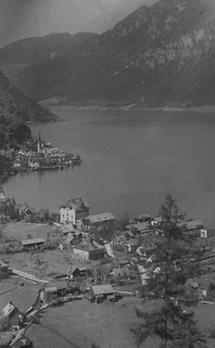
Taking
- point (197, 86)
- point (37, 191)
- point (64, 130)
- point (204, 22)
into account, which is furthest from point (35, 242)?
point (204, 22)

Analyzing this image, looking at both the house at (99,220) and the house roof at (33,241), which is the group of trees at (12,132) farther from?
the house roof at (33,241)

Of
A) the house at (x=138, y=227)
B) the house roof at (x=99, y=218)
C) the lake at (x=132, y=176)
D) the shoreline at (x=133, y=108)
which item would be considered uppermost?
the shoreline at (x=133, y=108)

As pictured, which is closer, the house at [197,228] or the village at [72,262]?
the village at [72,262]

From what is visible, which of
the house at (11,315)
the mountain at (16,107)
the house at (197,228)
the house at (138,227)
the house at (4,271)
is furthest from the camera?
the mountain at (16,107)

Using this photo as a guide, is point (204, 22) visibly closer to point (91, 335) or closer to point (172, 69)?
point (172, 69)

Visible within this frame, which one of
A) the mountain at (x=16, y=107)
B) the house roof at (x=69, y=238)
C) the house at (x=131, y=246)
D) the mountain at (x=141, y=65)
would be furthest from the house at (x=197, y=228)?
the mountain at (x=141, y=65)

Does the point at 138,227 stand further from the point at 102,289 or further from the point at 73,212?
the point at 102,289

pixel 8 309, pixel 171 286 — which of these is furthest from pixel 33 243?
pixel 171 286

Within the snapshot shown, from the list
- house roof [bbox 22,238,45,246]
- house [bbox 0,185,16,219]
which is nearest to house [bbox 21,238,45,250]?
house roof [bbox 22,238,45,246]
